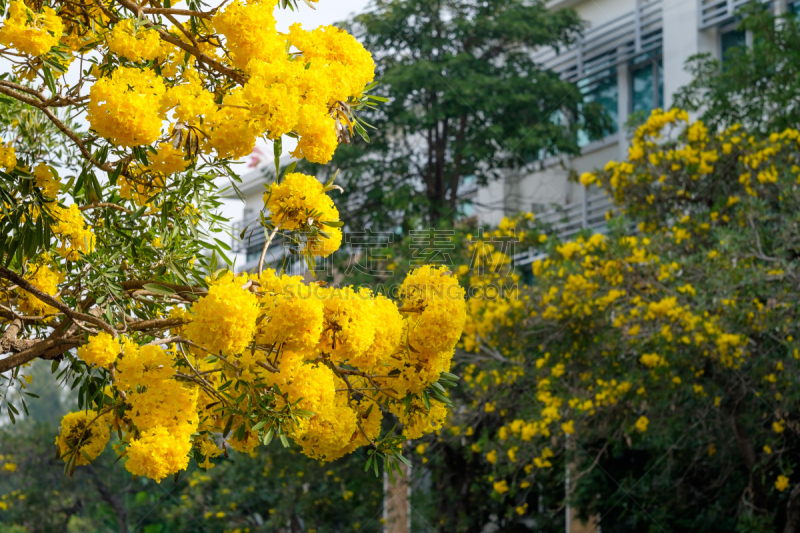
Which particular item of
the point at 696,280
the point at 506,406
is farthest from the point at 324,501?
the point at 696,280

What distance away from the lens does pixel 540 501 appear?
1064 cm

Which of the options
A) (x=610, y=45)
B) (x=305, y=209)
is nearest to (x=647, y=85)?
(x=610, y=45)

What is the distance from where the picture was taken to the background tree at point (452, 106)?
1292 cm

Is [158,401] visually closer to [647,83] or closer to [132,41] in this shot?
[132,41]

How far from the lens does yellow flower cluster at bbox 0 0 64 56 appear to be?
2.83 m

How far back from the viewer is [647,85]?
1302 centimetres

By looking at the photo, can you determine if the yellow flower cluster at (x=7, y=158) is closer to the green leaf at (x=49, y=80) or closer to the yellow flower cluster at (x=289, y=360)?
the green leaf at (x=49, y=80)

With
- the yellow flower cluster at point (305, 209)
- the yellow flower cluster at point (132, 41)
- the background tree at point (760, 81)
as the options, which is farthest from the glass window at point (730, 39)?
the yellow flower cluster at point (132, 41)

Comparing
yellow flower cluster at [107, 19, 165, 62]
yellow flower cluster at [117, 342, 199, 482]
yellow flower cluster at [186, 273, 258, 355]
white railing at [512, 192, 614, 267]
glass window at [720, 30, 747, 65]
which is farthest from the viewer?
white railing at [512, 192, 614, 267]

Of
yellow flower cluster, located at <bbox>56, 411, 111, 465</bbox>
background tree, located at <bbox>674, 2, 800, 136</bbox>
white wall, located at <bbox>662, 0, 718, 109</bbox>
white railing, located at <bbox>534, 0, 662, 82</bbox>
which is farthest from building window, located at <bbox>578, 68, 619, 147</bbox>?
yellow flower cluster, located at <bbox>56, 411, 111, 465</bbox>

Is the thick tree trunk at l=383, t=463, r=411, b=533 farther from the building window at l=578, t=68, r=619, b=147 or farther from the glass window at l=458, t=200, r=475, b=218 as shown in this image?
the building window at l=578, t=68, r=619, b=147

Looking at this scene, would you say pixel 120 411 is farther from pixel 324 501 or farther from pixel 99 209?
pixel 324 501

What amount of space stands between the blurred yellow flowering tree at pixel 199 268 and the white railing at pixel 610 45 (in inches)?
409

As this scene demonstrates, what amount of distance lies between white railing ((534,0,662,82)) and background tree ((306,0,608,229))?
0.33 m
